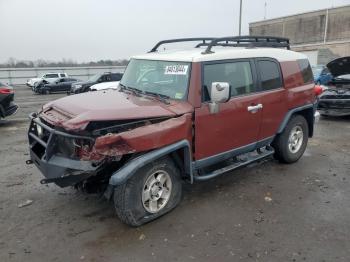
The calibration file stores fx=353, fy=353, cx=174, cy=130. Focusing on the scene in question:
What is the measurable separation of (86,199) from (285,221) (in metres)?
2.65

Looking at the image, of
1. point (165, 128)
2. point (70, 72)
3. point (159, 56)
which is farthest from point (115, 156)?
point (70, 72)

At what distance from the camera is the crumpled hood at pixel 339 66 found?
33.7ft

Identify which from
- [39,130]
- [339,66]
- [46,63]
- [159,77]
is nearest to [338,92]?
[339,66]

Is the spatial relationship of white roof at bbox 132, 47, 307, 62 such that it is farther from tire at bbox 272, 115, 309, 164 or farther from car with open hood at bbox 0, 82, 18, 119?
car with open hood at bbox 0, 82, 18, 119

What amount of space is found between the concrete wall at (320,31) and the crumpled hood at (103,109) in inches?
1943

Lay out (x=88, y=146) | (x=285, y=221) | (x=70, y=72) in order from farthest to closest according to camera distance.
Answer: (x=70, y=72) → (x=285, y=221) → (x=88, y=146)

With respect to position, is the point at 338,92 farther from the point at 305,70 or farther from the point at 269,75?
the point at 269,75

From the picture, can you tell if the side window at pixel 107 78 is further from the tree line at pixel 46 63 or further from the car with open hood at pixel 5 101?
the tree line at pixel 46 63

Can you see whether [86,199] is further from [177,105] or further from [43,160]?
[177,105]

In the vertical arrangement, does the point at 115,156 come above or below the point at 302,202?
above

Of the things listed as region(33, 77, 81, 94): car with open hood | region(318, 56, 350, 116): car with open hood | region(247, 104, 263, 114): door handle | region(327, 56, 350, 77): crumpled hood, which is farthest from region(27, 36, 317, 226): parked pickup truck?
region(33, 77, 81, 94): car with open hood

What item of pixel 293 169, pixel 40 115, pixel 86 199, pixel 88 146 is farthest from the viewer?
pixel 293 169

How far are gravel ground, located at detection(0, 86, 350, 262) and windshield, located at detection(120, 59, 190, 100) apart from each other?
60.0 inches

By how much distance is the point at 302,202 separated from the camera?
4.78m
